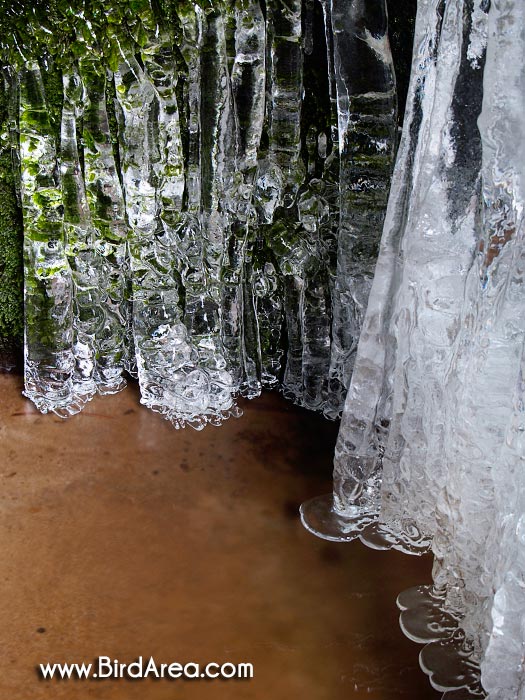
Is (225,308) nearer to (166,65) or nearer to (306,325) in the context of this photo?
(306,325)

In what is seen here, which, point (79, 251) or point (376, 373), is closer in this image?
point (376, 373)

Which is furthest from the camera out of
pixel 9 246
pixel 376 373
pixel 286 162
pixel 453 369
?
pixel 9 246

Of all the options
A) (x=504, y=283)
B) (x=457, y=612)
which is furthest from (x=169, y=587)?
(x=504, y=283)

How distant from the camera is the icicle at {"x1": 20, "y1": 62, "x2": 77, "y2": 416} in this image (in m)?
1.33

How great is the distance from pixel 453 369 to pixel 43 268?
0.72 m

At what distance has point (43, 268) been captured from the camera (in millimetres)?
1391

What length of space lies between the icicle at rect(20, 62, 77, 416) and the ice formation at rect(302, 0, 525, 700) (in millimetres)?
518

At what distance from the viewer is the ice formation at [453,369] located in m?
0.88

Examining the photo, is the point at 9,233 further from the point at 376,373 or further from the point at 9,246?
the point at 376,373

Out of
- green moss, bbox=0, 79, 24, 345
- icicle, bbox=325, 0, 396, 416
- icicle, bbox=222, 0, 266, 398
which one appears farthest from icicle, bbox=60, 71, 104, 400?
icicle, bbox=325, 0, 396, 416

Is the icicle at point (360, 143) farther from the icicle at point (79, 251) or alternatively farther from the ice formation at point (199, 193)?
the icicle at point (79, 251)

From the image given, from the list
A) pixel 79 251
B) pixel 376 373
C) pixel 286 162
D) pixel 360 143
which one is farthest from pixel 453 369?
pixel 79 251

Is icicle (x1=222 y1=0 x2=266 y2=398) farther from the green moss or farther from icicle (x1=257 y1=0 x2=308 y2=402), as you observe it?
the green moss

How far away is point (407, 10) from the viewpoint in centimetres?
127
